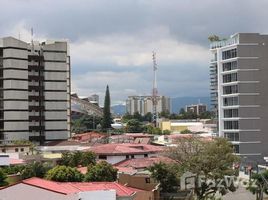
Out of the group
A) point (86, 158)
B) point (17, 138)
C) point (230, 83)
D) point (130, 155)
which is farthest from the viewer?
point (17, 138)

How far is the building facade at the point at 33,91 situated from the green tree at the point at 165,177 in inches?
1595

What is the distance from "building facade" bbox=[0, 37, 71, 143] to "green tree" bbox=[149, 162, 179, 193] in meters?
40.5

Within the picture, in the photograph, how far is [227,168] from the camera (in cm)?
4500

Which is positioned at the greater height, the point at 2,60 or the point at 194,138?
the point at 2,60

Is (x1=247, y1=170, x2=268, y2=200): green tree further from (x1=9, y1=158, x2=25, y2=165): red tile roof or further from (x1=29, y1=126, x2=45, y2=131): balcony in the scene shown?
(x1=29, y1=126, x2=45, y2=131): balcony

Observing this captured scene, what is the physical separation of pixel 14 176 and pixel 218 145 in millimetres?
17196

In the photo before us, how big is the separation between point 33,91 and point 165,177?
151 feet

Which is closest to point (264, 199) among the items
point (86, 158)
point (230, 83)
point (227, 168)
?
point (227, 168)

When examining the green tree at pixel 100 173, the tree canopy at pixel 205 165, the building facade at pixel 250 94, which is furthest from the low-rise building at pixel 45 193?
the building facade at pixel 250 94

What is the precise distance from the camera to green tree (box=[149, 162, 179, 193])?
138 ft

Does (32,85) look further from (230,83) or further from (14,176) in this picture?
(14,176)

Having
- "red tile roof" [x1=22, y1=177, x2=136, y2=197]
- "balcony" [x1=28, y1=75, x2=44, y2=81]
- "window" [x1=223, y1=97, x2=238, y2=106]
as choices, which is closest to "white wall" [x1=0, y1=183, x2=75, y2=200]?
"red tile roof" [x1=22, y1=177, x2=136, y2=197]

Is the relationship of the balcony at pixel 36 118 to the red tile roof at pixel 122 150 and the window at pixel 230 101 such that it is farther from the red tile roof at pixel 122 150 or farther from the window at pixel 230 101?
the window at pixel 230 101

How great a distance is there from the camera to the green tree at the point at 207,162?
43.9 m
